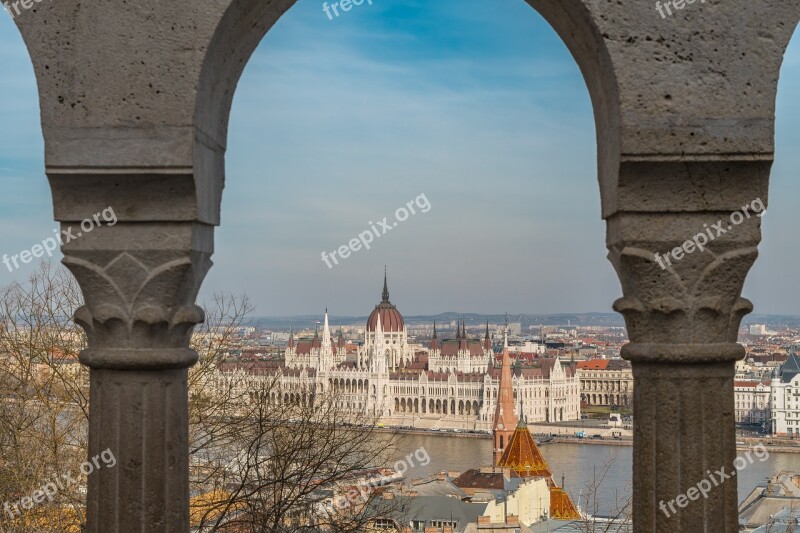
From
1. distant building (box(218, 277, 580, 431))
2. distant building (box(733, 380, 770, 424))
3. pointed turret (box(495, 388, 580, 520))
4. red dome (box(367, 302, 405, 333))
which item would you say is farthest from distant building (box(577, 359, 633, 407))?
pointed turret (box(495, 388, 580, 520))

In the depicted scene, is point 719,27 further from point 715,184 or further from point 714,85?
point 715,184

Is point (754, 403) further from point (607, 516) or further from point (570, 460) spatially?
point (607, 516)

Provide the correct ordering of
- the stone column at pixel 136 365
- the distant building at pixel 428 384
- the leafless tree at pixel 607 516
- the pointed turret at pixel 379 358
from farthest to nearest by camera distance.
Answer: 1. the pointed turret at pixel 379 358
2. the distant building at pixel 428 384
3. the leafless tree at pixel 607 516
4. the stone column at pixel 136 365

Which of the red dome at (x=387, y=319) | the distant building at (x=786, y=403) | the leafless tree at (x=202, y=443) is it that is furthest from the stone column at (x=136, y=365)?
the red dome at (x=387, y=319)

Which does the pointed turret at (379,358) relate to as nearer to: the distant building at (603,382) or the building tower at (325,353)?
the building tower at (325,353)

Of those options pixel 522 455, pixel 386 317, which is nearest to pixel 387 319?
pixel 386 317

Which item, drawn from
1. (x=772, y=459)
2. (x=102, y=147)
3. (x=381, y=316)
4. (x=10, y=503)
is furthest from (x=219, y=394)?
(x=381, y=316)

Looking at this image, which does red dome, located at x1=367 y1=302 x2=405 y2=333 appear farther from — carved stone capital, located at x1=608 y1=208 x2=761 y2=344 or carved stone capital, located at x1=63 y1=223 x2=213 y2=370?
carved stone capital, located at x1=608 y1=208 x2=761 y2=344

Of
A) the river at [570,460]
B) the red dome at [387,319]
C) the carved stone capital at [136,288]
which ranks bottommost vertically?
the river at [570,460]
